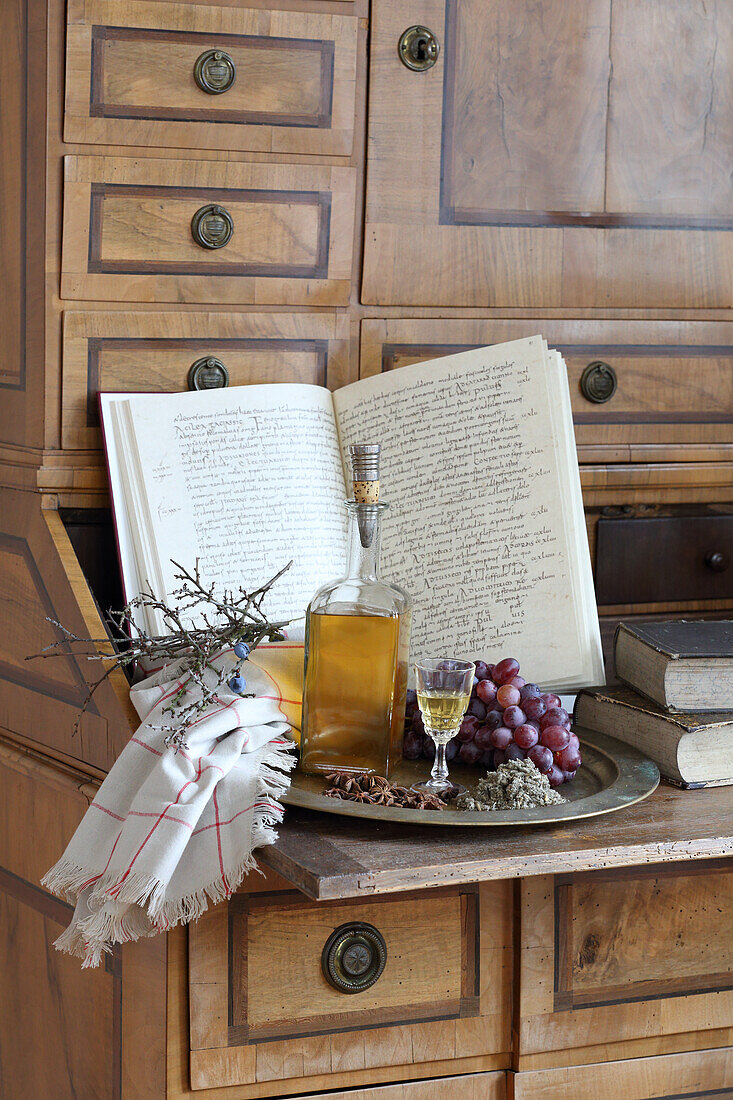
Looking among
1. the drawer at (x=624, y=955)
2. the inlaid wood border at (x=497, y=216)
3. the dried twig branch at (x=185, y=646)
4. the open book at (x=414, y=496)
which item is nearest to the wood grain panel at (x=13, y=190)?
the open book at (x=414, y=496)

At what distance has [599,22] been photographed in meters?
1.37

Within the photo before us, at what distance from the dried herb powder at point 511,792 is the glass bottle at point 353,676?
0.32ft

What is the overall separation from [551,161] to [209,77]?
1.33ft

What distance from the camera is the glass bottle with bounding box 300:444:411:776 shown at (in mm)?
1013

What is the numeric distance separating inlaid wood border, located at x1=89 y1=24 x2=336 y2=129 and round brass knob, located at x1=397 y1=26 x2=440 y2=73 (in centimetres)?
8

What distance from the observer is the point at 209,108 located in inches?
49.5

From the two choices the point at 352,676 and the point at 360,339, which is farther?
the point at 360,339

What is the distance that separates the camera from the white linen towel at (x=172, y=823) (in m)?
0.89

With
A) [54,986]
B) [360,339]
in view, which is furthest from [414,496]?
[54,986]

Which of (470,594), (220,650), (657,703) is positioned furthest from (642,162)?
(220,650)

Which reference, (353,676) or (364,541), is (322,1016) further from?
(364,541)

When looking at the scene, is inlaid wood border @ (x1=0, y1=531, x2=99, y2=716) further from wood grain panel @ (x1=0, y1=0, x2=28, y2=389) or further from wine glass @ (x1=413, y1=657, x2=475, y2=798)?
wine glass @ (x1=413, y1=657, x2=475, y2=798)

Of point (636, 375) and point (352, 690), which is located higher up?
point (636, 375)

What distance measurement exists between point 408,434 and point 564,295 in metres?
0.28
